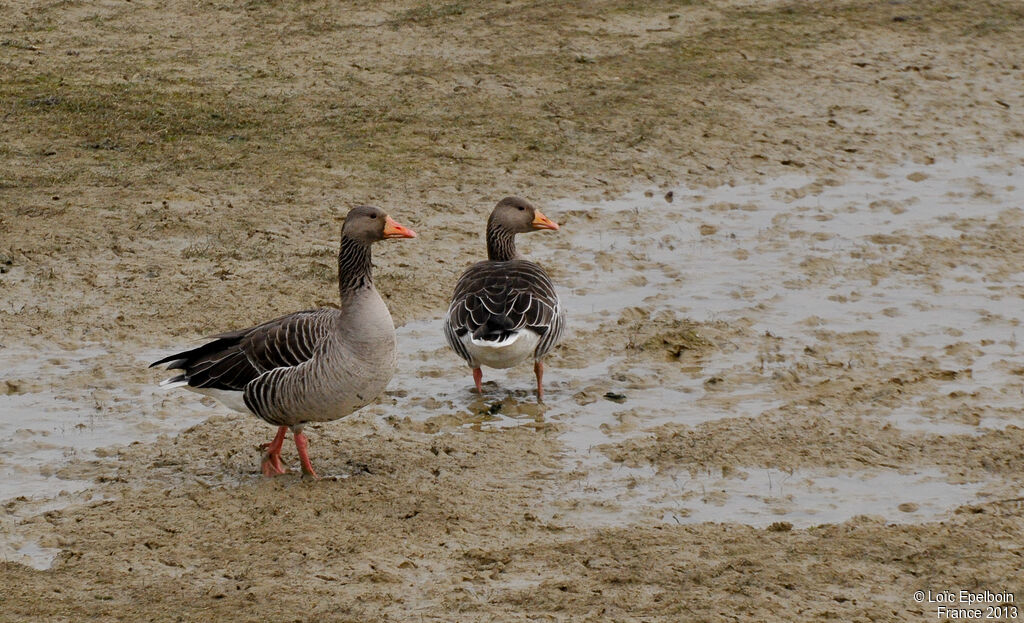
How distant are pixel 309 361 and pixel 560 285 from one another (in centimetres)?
336

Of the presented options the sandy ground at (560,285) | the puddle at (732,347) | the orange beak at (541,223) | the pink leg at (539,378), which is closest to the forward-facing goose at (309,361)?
the sandy ground at (560,285)

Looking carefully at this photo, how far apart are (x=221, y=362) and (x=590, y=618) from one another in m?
2.55

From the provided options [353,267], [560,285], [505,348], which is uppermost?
[353,267]

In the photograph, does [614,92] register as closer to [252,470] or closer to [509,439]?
[509,439]

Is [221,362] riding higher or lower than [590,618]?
higher

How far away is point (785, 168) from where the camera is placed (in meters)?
12.2

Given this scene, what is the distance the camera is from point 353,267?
737 centimetres

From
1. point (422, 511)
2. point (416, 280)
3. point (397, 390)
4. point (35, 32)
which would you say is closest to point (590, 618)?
point (422, 511)

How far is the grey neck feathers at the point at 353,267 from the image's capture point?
730 centimetres

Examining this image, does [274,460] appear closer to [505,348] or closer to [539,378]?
[505,348]

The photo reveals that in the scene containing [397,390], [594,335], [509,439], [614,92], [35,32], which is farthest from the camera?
[35,32]

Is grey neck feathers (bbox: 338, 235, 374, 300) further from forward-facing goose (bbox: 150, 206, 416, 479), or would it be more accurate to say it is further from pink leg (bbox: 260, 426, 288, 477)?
pink leg (bbox: 260, 426, 288, 477)

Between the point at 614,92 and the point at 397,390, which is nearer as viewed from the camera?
the point at 397,390

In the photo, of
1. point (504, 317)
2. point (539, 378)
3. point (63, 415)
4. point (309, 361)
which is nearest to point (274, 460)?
point (309, 361)
